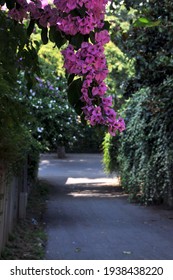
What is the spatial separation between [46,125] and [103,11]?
12973mm

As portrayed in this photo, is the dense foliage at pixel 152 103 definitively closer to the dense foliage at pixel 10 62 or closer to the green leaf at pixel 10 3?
the dense foliage at pixel 10 62

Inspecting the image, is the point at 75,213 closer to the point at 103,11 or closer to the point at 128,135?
the point at 128,135

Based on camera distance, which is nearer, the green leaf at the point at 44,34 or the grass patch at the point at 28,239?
the green leaf at the point at 44,34

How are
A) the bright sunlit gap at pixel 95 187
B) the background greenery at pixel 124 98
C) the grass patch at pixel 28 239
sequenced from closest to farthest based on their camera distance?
the background greenery at pixel 124 98 < the grass patch at pixel 28 239 < the bright sunlit gap at pixel 95 187

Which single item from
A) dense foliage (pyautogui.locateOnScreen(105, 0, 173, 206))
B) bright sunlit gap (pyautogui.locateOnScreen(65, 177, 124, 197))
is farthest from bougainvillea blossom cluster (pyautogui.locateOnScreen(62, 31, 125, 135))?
bright sunlit gap (pyautogui.locateOnScreen(65, 177, 124, 197))

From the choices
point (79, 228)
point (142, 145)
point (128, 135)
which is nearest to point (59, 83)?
point (128, 135)

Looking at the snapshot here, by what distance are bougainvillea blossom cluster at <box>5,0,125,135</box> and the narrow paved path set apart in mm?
4756

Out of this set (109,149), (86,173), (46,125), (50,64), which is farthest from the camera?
(86,173)

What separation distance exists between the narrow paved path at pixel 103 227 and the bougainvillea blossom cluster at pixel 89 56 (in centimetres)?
476

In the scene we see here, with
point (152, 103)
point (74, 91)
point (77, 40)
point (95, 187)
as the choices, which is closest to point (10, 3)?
point (77, 40)

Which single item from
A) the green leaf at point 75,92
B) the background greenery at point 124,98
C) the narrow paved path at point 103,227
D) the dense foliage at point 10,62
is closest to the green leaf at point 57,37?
the background greenery at point 124,98

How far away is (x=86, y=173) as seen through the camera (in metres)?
26.6

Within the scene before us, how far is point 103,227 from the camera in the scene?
996 centimetres

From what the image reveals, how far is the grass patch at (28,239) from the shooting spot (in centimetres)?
716
